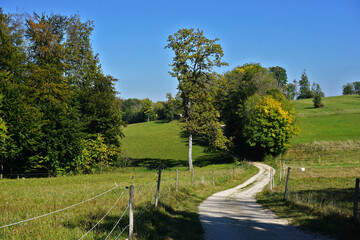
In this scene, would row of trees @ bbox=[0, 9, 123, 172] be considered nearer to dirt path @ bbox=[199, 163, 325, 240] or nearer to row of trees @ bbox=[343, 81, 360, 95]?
dirt path @ bbox=[199, 163, 325, 240]

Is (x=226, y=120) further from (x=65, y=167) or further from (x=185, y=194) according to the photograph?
(x=185, y=194)

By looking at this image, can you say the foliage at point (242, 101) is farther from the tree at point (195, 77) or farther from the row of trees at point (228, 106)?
the tree at point (195, 77)

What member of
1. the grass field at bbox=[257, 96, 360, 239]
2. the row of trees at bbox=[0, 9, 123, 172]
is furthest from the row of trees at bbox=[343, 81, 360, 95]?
the row of trees at bbox=[0, 9, 123, 172]

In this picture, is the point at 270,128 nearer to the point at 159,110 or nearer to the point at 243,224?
the point at 243,224

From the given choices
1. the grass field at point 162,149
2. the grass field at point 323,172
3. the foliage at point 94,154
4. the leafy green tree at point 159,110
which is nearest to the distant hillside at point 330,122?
the grass field at point 323,172

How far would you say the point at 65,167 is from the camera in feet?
123

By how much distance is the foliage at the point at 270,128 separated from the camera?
180 feet

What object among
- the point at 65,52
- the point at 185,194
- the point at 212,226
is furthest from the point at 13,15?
the point at 212,226

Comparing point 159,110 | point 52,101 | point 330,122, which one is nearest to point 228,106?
point 330,122

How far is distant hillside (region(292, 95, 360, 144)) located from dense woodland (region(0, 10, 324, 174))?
1628 cm

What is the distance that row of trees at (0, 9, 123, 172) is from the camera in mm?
31719

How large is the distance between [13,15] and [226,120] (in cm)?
4943

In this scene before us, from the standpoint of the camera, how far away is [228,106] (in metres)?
70.1

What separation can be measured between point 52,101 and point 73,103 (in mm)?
6075
